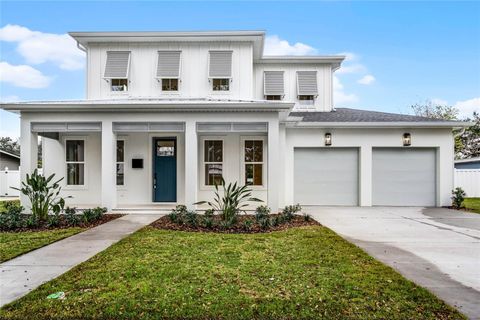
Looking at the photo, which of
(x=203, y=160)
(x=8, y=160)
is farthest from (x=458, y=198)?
(x=8, y=160)

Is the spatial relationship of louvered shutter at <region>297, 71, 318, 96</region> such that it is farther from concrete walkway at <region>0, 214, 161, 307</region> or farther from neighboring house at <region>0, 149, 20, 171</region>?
neighboring house at <region>0, 149, 20, 171</region>

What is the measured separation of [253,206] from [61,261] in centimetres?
671

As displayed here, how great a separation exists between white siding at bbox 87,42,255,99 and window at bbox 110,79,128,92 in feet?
0.53

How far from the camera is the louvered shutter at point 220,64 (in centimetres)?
1127

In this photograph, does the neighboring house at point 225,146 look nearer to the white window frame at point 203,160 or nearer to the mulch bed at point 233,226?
the white window frame at point 203,160

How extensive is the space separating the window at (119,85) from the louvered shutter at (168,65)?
142 cm

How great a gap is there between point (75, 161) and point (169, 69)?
4.93 meters

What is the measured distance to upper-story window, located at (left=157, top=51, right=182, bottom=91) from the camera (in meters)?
11.3

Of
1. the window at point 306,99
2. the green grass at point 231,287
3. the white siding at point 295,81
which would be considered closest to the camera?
the green grass at point 231,287

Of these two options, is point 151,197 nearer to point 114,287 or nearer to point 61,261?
point 61,261

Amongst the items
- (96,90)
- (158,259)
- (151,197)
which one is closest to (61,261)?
(158,259)

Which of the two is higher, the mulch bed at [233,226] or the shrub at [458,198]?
the shrub at [458,198]

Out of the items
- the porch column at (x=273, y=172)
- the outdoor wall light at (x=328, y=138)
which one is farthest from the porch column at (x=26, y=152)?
the outdoor wall light at (x=328, y=138)

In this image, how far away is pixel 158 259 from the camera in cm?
460
